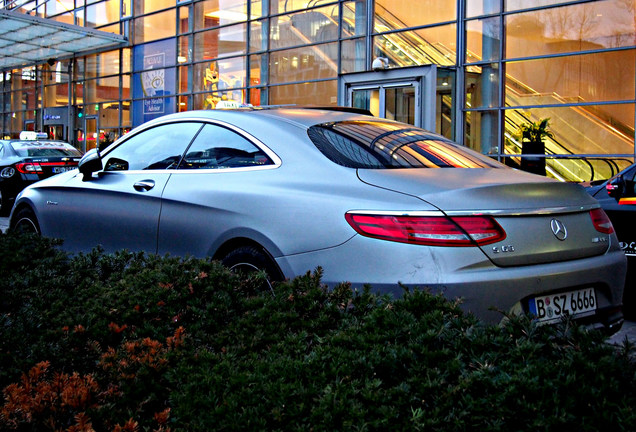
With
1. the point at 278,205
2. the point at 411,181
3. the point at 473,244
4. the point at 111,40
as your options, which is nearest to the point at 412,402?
the point at 473,244

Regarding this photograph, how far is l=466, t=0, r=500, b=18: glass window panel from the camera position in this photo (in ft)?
54.0

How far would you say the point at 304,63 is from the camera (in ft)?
69.2

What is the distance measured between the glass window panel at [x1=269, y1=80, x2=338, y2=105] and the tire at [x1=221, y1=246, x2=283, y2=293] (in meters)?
15.8

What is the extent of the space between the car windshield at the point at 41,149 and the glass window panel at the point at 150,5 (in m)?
10.7

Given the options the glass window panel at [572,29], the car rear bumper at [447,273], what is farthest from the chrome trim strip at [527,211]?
the glass window panel at [572,29]

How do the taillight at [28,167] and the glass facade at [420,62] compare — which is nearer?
the glass facade at [420,62]

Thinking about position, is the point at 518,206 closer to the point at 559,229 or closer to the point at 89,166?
the point at 559,229

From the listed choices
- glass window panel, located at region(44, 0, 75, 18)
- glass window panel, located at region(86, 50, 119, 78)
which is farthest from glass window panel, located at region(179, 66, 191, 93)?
glass window panel, located at region(44, 0, 75, 18)

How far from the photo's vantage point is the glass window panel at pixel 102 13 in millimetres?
29511

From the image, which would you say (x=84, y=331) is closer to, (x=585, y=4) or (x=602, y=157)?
(x=602, y=157)

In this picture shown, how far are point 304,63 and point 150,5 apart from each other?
9.11m

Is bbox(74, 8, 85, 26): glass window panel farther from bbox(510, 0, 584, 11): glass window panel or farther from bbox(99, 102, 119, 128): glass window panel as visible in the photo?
bbox(510, 0, 584, 11): glass window panel

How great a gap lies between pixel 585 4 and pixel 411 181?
1258 cm

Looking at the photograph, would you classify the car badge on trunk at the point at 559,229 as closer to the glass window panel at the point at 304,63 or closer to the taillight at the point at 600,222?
the taillight at the point at 600,222
